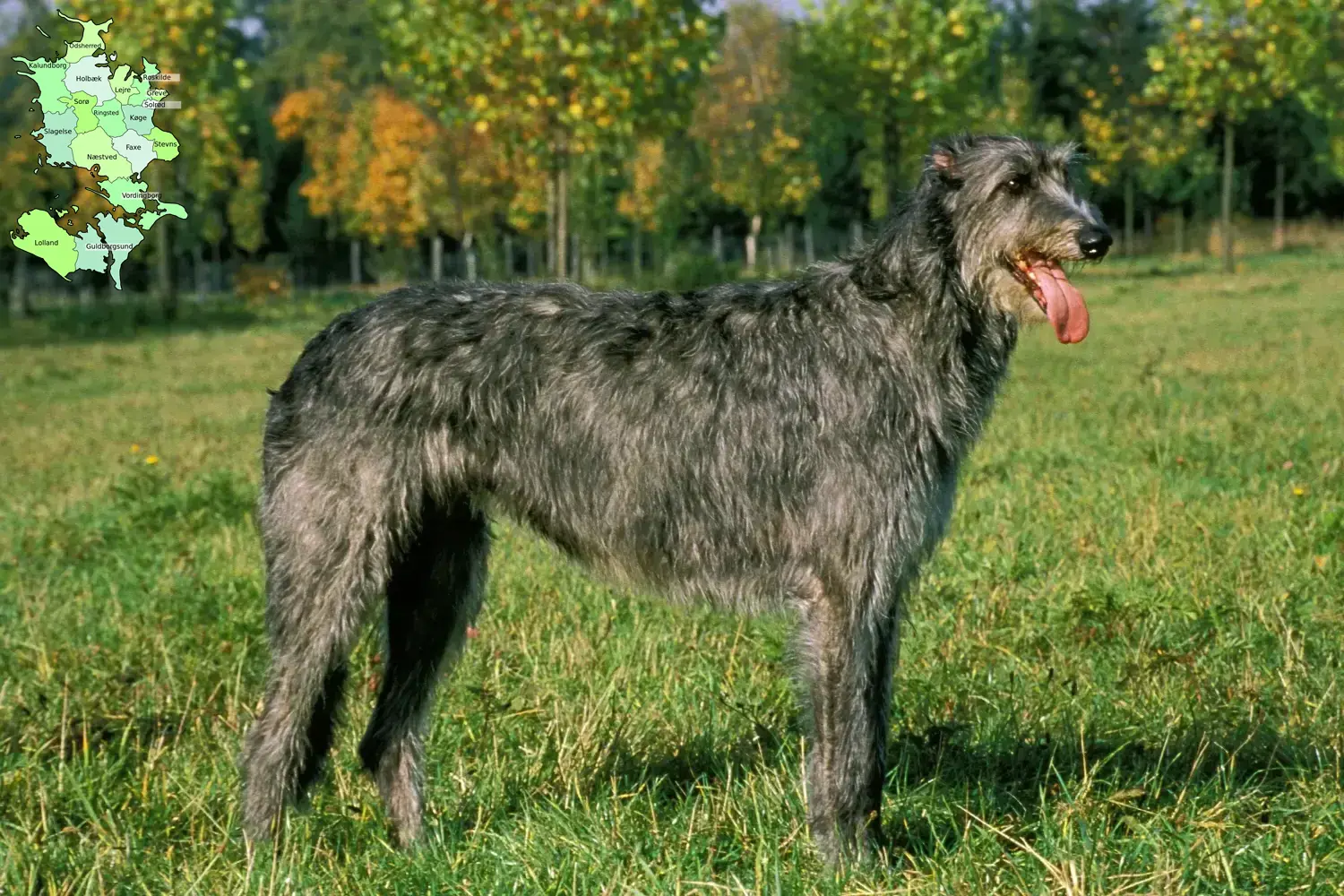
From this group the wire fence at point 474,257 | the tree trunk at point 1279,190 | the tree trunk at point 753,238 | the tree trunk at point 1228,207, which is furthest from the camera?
the tree trunk at point 1279,190

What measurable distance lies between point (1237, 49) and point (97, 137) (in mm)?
31119

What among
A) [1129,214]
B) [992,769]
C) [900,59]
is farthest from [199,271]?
[992,769]

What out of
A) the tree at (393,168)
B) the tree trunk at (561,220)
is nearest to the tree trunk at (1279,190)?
the tree at (393,168)

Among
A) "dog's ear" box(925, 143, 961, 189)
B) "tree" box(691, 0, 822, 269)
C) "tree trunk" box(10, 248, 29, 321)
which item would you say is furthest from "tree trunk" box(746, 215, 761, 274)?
"dog's ear" box(925, 143, 961, 189)

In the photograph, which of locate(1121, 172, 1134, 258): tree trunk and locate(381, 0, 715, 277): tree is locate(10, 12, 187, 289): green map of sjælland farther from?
locate(1121, 172, 1134, 258): tree trunk

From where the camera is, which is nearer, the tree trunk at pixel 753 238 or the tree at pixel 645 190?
the tree at pixel 645 190

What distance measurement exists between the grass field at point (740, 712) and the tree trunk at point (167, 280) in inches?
870

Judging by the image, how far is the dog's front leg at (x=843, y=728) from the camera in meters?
3.99

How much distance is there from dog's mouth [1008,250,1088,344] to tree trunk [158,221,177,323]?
2910 centimetres

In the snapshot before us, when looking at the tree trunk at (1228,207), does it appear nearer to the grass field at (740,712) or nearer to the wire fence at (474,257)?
the wire fence at (474,257)

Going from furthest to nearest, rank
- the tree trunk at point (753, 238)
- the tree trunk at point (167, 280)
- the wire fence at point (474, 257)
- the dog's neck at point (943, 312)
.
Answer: the tree trunk at point (753, 238) < the wire fence at point (474, 257) < the tree trunk at point (167, 280) < the dog's neck at point (943, 312)

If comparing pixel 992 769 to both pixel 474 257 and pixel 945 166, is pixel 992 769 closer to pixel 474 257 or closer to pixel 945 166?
pixel 945 166

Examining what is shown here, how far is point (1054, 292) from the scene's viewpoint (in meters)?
3.95

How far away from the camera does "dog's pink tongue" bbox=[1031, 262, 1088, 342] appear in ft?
12.8
